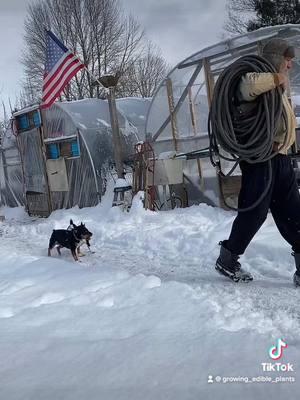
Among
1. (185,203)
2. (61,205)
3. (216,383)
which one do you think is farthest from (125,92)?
(216,383)

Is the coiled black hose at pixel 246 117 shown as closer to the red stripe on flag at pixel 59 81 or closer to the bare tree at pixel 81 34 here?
the red stripe on flag at pixel 59 81

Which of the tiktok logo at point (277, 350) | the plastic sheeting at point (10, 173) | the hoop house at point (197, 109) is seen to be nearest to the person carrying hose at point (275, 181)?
the tiktok logo at point (277, 350)

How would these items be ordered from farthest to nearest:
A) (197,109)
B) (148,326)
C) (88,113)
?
(88,113) < (197,109) < (148,326)

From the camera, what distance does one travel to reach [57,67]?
9758 millimetres

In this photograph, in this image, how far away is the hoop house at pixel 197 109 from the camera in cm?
832

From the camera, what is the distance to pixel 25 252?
6.58 m

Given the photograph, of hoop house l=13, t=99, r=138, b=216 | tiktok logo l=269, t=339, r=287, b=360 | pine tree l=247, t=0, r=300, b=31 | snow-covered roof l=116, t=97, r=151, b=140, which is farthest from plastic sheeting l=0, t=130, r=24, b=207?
pine tree l=247, t=0, r=300, b=31

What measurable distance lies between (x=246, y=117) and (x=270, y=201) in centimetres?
71

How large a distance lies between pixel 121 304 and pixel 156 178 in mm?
→ 6136

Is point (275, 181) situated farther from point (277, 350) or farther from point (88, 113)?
point (88, 113)

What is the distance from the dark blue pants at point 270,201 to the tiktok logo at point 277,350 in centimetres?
126

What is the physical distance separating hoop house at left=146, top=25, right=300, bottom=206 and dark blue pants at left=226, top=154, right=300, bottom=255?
451 centimetres

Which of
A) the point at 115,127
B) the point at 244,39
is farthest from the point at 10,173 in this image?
the point at 244,39

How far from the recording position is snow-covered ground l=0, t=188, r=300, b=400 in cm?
224
